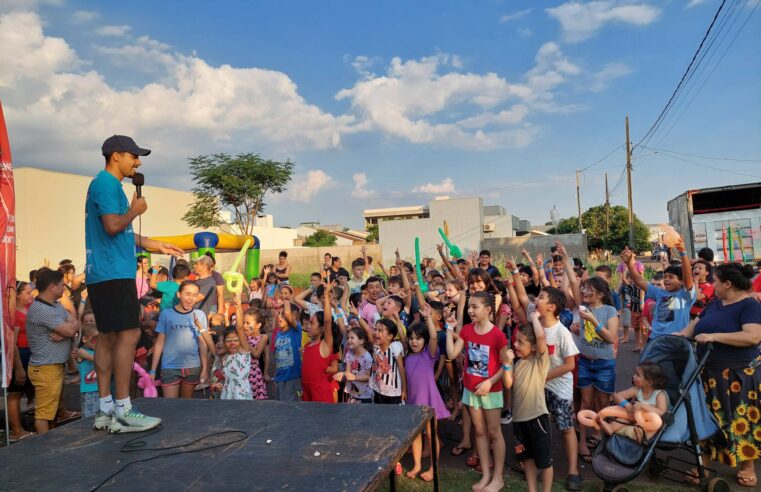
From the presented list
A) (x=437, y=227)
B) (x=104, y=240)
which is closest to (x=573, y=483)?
(x=104, y=240)

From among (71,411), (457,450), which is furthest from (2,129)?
(457,450)

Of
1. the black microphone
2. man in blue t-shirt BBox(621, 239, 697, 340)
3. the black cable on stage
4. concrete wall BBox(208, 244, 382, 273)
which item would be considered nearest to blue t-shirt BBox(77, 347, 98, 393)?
the black cable on stage

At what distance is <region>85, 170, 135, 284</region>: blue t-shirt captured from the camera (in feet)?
9.61

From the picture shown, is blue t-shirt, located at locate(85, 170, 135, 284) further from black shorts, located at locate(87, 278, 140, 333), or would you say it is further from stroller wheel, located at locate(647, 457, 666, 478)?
stroller wheel, located at locate(647, 457, 666, 478)

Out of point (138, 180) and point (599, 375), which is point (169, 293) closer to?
point (138, 180)

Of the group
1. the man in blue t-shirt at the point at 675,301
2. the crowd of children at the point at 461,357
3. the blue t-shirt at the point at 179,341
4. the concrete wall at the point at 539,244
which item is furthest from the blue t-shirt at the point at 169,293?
the concrete wall at the point at 539,244

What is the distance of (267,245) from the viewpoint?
143 feet

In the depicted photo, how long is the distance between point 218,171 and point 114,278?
1072 inches

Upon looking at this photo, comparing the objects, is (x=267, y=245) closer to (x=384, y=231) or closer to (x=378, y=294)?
(x=384, y=231)

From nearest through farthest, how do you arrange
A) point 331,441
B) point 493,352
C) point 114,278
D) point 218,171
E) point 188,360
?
point 331,441 → point 114,278 → point 493,352 → point 188,360 → point 218,171

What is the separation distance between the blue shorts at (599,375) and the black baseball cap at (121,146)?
4.11 meters

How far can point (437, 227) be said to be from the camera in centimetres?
3322

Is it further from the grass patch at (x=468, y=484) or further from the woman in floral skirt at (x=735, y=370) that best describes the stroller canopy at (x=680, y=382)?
the grass patch at (x=468, y=484)

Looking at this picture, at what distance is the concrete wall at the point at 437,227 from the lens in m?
33.5
